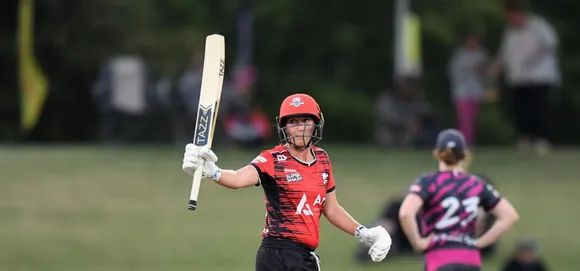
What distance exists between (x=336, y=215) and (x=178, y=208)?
8945 millimetres

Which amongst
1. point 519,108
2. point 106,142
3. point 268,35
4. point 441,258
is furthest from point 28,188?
point 268,35

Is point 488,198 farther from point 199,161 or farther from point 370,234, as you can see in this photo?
point 199,161

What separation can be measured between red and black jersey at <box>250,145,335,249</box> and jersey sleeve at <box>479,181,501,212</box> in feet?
5.38

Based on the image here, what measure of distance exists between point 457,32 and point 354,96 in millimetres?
3556

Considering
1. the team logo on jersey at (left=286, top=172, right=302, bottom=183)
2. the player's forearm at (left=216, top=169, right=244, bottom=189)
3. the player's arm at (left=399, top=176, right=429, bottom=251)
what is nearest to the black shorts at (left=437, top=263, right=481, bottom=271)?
the player's arm at (left=399, top=176, right=429, bottom=251)

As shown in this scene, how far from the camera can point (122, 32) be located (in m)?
33.5

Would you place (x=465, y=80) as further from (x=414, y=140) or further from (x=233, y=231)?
(x=233, y=231)

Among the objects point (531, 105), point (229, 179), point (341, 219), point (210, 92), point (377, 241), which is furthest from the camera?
point (531, 105)

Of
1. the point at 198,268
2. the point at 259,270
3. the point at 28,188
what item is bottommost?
the point at 259,270

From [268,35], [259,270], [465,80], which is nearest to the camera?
[259,270]

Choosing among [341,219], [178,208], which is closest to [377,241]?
[341,219]

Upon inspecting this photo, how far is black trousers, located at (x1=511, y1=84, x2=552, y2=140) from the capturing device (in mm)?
17953

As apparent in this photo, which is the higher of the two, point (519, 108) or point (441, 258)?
point (519, 108)

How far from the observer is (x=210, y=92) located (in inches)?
305
